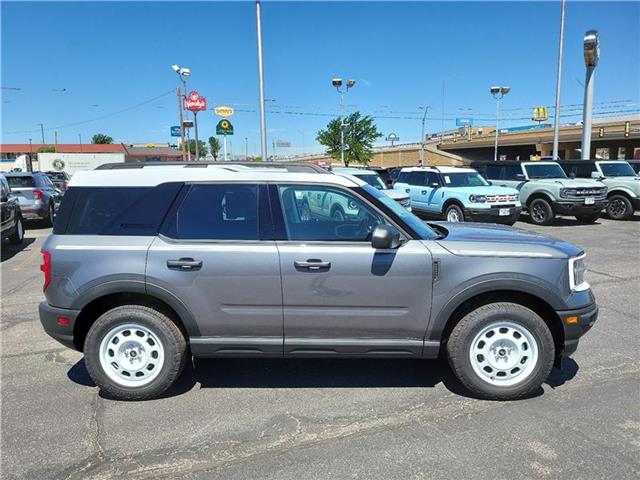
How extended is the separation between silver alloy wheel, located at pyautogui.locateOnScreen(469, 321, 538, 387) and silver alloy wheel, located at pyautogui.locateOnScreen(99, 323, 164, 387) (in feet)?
7.98

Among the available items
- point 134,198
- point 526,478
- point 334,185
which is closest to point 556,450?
point 526,478

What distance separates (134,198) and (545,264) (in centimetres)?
316

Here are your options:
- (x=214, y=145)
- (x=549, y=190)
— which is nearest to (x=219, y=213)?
(x=549, y=190)

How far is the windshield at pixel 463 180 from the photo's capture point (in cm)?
1407

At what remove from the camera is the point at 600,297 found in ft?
21.6

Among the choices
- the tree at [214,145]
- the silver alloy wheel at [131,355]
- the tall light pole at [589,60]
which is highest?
the tree at [214,145]

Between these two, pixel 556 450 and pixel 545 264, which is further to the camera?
pixel 545 264

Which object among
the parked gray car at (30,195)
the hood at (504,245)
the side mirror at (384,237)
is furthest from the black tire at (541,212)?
the parked gray car at (30,195)

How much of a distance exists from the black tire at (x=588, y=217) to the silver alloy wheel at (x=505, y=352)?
1234cm

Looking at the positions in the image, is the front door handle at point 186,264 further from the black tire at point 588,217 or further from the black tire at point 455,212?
the black tire at point 588,217

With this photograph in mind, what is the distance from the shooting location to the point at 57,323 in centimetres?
378

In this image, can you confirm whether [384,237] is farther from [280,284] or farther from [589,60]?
[589,60]

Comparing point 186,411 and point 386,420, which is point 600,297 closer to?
point 386,420

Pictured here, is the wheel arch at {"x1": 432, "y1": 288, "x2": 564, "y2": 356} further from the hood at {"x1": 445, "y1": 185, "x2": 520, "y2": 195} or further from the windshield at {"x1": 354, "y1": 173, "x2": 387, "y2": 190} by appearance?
the windshield at {"x1": 354, "y1": 173, "x2": 387, "y2": 190}
